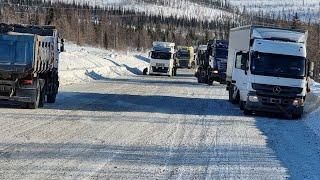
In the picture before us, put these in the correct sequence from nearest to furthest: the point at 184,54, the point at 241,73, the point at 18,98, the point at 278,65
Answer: the point at 18,98
the point at 278,65
the point at 241,73
the point at 184,54

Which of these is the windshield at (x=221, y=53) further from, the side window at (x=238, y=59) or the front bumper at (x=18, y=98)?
the front bumper at (x=18, y=98)

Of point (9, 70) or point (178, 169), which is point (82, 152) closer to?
point (178, 169)

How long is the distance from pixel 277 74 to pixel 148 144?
9.20 m

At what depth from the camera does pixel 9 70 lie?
19.6 m

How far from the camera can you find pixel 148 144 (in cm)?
1372

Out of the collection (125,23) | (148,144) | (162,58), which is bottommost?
(125,23)

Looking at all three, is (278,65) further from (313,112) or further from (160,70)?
(160,70)

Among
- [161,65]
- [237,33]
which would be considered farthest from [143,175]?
[161,65]

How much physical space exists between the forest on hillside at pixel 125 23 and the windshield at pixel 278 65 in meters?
36.0

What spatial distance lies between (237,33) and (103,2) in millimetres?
150424

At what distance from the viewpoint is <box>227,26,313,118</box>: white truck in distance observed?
21750mm

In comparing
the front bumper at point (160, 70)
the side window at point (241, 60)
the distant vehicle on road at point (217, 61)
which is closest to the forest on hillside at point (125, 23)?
the front bumper at point (160, 70)

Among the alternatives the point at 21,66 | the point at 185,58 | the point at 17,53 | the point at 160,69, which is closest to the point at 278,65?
the point at 21,66

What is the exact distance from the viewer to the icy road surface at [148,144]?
10.7 m
